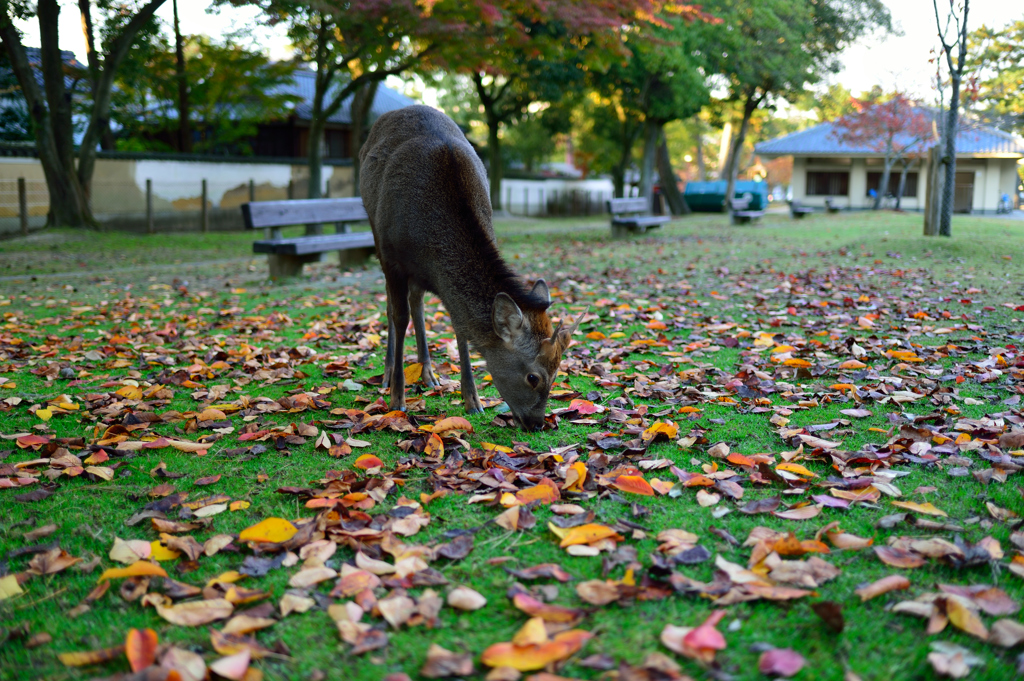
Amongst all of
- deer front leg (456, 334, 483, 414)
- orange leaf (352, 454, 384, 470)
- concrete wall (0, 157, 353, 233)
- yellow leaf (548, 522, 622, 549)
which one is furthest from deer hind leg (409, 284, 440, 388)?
concrete wall (0, 157, 353, 233)

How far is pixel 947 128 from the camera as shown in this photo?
44.6ft

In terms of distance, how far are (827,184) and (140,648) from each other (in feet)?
139

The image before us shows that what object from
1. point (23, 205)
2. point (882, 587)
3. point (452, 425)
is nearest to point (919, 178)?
point (23, 205)

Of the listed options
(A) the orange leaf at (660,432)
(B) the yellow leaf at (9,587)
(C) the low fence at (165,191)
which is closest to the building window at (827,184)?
(C) the low fence at (165,191)

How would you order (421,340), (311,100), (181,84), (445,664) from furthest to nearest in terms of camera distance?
1. (311,100)
2. (181,84)
3. (421,340)
4. (445,664)

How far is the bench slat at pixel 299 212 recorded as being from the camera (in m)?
9.98

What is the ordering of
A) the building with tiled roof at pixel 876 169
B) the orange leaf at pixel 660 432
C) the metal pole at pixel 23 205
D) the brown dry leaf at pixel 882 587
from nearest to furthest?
the brown dry leaf at pixel 882 587, the orange leaf at pixel 660 432, the metal pole at pixel 23 205, the building with tiled roof at pixel 876 169

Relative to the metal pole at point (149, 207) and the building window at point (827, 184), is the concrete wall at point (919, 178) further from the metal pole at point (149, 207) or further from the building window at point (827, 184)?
the metal pole at point (149, 207)

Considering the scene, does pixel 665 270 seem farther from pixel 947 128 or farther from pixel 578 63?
pixel 578 63

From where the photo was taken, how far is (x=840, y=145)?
3819 cm

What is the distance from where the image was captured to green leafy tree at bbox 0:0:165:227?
53.9 ft

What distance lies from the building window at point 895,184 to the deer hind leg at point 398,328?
39100mm

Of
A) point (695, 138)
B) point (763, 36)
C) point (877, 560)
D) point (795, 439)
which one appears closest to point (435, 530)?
point (877, 560)

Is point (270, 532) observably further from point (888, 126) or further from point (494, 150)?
point (888, 126)
